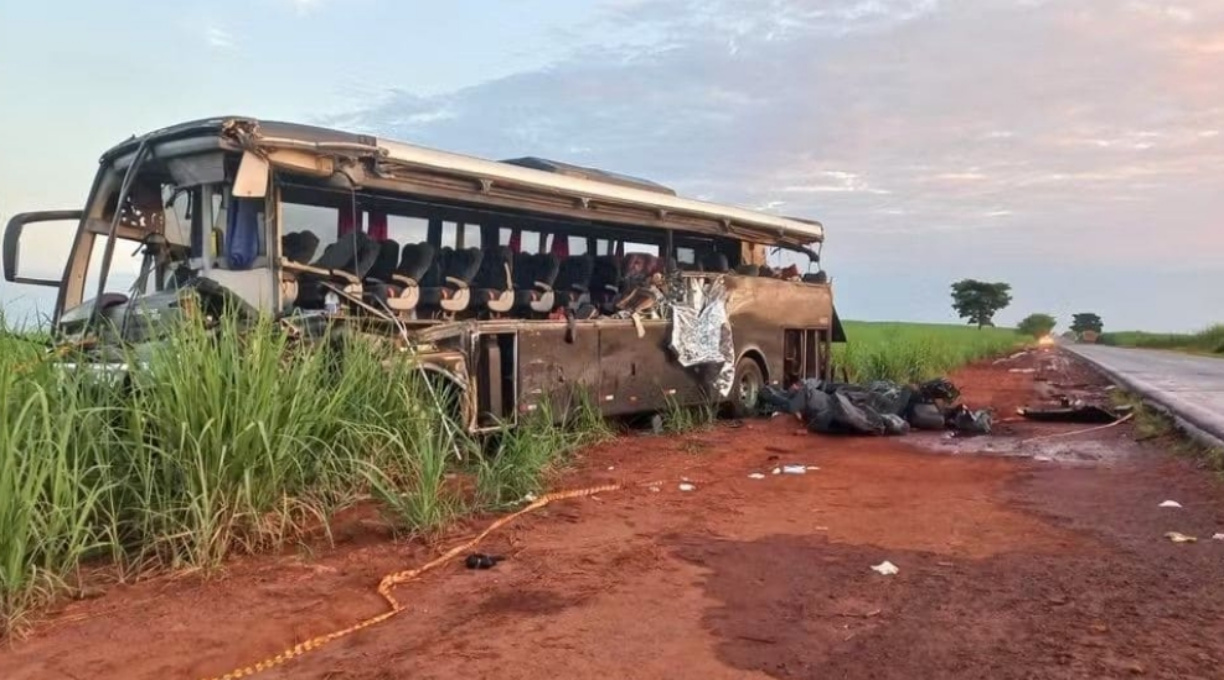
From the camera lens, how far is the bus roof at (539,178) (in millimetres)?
7406

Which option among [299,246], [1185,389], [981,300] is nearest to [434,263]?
[299,246]

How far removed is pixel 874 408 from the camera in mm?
12484

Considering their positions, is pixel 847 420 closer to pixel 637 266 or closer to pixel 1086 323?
pixel 637 266

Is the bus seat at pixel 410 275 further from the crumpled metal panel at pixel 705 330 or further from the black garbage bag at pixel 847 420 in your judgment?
the black garbage bag at pixel 847 420

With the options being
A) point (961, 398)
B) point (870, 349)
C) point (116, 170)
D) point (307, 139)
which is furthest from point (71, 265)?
point (870, 349)

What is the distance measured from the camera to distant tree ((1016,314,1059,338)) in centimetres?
8719

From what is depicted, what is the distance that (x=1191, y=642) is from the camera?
4172 millimetres

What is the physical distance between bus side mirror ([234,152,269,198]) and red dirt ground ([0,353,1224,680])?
275 cm

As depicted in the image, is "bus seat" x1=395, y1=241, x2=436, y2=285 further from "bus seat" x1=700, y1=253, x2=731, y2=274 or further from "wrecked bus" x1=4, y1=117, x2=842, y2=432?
"bus seat" x1=700, y1=253, x2=731, y2=274

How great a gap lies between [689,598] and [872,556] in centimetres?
142

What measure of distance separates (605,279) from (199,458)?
7475mm

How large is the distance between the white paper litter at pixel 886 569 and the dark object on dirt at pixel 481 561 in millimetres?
2112

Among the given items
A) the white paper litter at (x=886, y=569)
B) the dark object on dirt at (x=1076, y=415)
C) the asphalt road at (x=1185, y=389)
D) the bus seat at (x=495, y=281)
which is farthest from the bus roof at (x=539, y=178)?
the asphalt road at (x=1185, y=389)

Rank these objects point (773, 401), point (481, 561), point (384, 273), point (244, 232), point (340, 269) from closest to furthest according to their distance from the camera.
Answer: point (481, 561) → point (244, 232) → point (340, 269) → point (384, 273) → point (773, 401)
